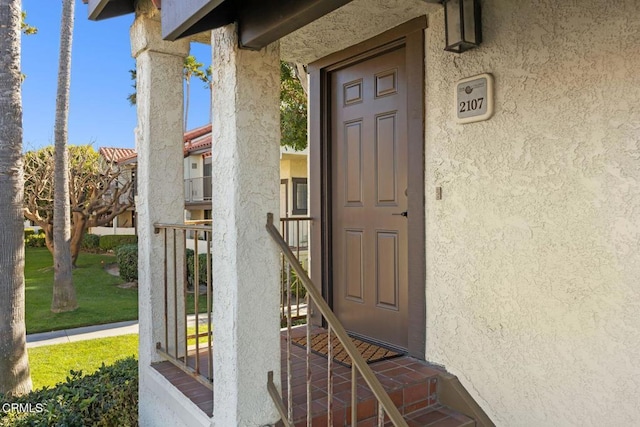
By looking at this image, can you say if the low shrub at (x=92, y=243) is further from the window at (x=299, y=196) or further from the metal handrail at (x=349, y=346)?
the metal handrail at (x=349, y=346)

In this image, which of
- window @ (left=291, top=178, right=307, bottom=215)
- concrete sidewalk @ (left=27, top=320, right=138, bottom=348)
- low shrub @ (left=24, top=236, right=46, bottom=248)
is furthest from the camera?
low shrub @ (left=24, top=236, right=46, bottom=248)

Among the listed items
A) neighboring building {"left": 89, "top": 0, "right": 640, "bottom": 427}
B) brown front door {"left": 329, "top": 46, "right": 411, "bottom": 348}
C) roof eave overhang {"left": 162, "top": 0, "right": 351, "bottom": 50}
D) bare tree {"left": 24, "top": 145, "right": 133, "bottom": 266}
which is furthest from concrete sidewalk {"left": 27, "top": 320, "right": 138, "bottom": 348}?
roof eave overhang {"left": 162, "top": 0, "right": 351, "bottom": 50}

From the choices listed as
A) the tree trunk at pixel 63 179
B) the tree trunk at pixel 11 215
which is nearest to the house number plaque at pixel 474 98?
the tree trunk at pixel 11 215

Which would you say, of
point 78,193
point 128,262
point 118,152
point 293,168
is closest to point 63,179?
point 128,262

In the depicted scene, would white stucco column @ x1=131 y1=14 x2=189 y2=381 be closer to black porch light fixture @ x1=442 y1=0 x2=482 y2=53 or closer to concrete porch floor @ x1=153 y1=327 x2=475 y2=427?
concrete porch floor @ x1=153 y1=327 x2=475 y2=427

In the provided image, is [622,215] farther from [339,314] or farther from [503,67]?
[339,314]

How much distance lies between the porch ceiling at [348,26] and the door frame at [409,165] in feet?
0.26

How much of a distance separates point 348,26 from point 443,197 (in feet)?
5.52

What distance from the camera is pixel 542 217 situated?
2875 mm

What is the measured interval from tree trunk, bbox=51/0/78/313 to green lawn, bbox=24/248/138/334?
41 centimetres

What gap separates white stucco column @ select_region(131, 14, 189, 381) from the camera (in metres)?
3.70

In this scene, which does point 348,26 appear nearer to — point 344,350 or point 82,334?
point 344,350

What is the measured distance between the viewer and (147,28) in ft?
12.1

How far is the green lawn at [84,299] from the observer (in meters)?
9.63
